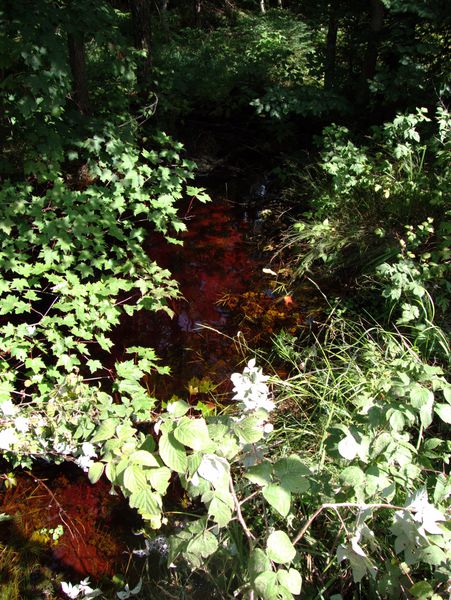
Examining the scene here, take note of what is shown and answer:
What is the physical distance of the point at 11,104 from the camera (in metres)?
3.87

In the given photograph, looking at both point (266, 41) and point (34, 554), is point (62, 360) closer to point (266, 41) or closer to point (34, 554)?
point (34, 554)

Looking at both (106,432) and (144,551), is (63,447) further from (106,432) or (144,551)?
(106,432)

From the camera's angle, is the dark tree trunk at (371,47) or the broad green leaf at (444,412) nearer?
the broad green leaf at (444,412)

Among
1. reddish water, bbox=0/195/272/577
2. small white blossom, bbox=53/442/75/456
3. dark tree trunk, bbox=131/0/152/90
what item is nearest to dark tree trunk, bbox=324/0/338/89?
reddish water, bbox=0/195/272/577

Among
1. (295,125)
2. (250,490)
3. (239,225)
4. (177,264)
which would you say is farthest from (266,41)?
(250,490)

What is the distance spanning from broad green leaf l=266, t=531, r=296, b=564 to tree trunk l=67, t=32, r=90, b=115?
4.88 meters

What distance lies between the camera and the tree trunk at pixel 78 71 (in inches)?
197

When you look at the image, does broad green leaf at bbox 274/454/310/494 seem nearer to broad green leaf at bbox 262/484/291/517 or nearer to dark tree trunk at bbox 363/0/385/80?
broad green leaf at bbox 262/484/291/517

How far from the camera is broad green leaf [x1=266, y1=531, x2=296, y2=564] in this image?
121 centimetres

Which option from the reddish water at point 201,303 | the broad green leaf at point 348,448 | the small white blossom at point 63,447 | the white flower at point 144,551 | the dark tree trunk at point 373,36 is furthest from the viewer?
the dark tree trunk at point 373,36

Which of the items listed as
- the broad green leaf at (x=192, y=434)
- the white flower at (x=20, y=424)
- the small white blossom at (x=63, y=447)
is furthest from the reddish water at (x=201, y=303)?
the broad green leaf at (x=192, y=434)

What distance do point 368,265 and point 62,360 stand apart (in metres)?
2.41

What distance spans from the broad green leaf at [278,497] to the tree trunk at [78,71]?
479 cm

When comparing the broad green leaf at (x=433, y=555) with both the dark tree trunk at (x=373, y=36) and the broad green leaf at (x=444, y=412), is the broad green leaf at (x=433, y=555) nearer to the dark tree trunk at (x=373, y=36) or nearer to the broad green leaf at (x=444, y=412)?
the broad green leaf at (x=444, y=412)
